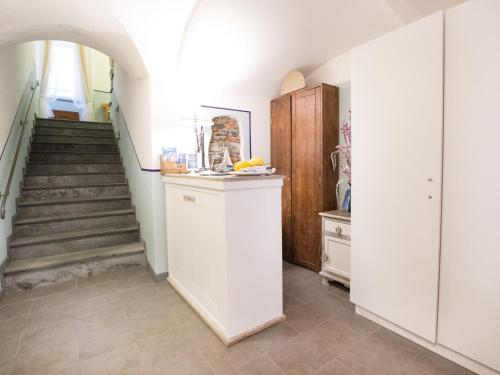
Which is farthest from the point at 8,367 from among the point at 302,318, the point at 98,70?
the point at 98,70

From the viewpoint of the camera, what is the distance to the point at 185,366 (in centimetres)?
159

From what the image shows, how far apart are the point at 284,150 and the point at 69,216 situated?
110 inches

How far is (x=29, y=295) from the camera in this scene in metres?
2.50

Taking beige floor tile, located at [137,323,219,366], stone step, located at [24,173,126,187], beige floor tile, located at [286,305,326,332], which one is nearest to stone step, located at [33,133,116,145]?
stone step, located at [24,173,126,187]

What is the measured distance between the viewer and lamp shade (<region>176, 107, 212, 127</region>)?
8.52 ft

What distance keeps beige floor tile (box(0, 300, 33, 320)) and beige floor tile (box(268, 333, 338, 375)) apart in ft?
6.76

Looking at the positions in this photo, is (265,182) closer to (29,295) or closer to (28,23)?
(28,23)

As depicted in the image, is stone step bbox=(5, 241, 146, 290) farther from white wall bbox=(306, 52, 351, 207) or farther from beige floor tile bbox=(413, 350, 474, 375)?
beige floor tile bbox=(413, 350, 474, 375)

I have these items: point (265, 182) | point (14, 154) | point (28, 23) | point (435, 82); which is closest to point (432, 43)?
point (435, 82)

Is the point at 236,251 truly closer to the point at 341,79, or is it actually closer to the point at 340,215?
the point at 340,215

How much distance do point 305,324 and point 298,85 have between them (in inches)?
97.4

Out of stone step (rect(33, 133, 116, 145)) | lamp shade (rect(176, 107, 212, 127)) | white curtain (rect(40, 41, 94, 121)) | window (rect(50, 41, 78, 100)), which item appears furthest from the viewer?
window (rect(50, 41, 78, 100))

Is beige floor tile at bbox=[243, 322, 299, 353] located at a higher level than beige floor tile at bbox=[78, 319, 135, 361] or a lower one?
higher

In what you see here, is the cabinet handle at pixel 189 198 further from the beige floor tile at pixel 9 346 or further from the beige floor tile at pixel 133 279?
the beige floor tile at pixel 9 346
